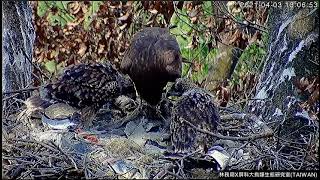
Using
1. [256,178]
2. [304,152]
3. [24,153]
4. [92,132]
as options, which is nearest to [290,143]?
[304,152]

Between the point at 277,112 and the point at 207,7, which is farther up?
the point at 207,7

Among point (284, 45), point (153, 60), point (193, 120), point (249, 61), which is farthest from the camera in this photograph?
point (249, 61)

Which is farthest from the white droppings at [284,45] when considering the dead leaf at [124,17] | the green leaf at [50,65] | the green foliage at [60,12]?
the green leaf at [50,65]

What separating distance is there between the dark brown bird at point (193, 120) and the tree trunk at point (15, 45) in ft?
1.98

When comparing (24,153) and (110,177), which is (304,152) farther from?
(24,153)

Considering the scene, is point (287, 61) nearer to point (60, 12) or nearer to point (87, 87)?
point (87, 87)

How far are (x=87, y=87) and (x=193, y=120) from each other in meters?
0.36

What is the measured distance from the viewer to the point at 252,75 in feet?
8.50

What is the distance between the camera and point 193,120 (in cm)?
152

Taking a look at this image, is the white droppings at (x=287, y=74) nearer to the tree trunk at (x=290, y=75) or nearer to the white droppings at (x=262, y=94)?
the tree trunk at (x=290, y=75)

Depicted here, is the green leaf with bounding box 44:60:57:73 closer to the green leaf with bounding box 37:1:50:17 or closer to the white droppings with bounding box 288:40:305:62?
the green leaf with bounding box 37:1:50:17

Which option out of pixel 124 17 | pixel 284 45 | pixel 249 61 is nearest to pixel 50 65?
pixel 124 17

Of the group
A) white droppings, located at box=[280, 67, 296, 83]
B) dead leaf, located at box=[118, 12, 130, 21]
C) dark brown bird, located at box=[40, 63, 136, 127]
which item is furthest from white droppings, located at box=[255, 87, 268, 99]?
dead leaf, located at box=[118, 12, 130, 21]

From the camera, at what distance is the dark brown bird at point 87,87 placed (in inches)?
65.7
